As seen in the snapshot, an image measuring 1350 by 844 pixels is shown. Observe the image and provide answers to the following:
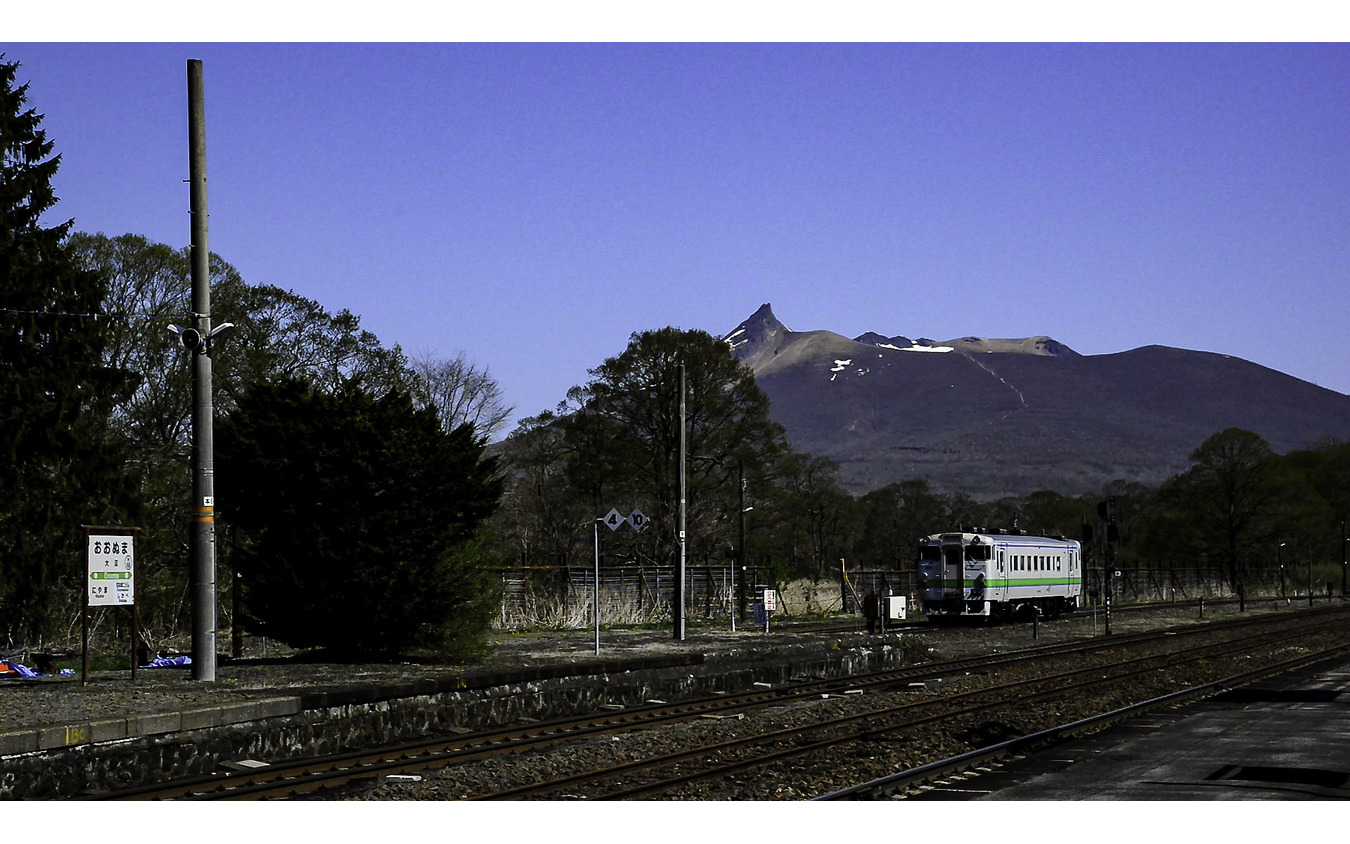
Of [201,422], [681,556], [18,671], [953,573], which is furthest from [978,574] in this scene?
[201,422]

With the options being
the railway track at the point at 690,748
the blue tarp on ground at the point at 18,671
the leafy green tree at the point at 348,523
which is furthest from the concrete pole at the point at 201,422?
the blue tarp on ground at the point at 18,671

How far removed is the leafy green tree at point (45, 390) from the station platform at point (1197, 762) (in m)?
23.7

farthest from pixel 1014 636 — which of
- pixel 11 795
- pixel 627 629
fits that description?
pixel 11 795

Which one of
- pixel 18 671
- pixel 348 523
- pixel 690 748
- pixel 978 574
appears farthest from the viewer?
pixel 978 574

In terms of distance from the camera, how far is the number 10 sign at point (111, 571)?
54.8 ft

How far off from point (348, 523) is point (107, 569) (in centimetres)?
398

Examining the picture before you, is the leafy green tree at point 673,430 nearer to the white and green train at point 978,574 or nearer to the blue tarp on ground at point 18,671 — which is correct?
the white and green train at point 978,574

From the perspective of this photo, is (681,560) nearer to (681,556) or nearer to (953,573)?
(681,556)

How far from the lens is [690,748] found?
1386 cm

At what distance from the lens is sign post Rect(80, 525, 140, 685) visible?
54.4 feet

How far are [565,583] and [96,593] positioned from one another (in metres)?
23.3

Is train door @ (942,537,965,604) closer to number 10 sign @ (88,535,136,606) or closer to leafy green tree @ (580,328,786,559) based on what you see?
leafy green tree @ (580,328,786,559)

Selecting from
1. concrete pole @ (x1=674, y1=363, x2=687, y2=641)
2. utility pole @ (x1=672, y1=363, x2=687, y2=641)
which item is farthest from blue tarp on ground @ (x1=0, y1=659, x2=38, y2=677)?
concrete pole @ (x1=674, y1=363, x2=687, y2=641)

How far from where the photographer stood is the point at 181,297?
40.2m
